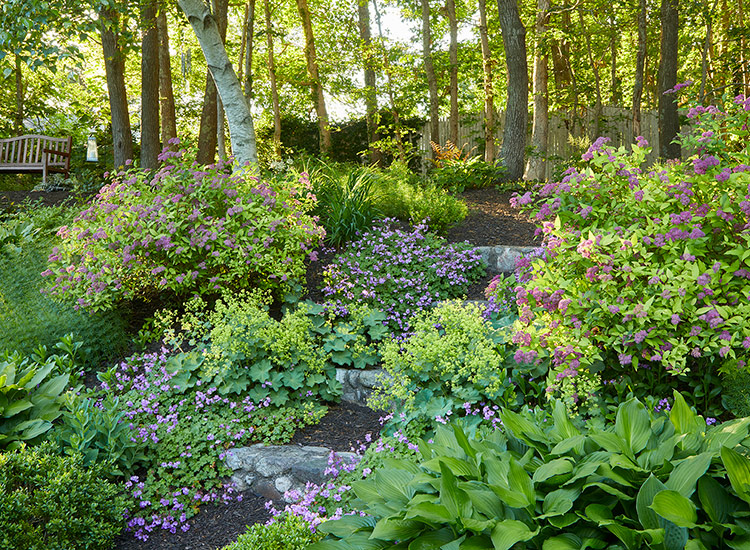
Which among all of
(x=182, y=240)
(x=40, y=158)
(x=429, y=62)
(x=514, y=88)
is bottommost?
(x=182, y=240)

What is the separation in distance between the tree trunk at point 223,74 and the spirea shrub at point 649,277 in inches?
132

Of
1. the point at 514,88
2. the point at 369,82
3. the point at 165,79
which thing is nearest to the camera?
the point at 514,88

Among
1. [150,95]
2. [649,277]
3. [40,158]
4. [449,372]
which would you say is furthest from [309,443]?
[40,158]

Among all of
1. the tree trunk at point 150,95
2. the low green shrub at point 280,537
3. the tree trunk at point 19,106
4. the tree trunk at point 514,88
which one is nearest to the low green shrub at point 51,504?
the low green shrub at point 280,537

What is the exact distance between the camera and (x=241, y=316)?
13.3ft

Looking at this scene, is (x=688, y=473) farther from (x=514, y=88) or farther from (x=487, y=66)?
(x=487, y=66)

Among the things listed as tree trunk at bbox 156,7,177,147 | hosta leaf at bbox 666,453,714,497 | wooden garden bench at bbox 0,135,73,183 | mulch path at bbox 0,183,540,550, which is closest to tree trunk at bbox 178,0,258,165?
mulch path at bbox 0,183,540,550

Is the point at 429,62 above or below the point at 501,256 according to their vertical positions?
above

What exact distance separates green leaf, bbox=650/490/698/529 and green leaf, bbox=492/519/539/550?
368 millimetres

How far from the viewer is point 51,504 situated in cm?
273

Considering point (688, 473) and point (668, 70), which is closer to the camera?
point (688, 473)

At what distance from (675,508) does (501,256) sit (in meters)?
4.18

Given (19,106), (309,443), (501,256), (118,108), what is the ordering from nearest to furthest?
(309,443) < (501,256) < (118,108) < (19,106)

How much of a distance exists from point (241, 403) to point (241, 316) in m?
0.58
